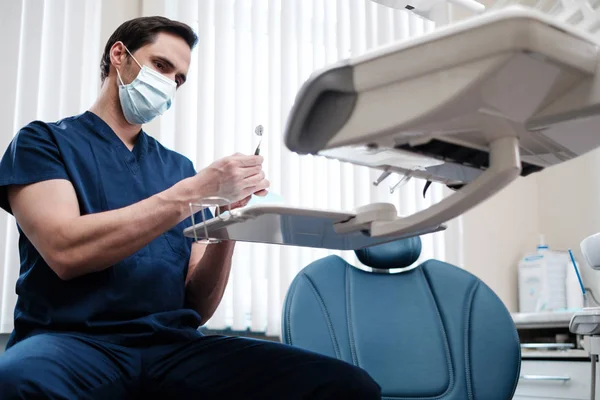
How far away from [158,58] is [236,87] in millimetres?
822

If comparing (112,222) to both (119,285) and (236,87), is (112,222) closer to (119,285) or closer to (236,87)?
(119,285)

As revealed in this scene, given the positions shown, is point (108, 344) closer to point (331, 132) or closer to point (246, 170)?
point (246, 170)

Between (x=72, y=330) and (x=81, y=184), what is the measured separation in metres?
0.31

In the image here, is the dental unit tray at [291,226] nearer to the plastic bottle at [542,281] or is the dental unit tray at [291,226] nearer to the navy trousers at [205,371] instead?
the navy trousers at [205,371]

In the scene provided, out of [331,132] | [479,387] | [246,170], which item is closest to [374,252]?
[479,387]

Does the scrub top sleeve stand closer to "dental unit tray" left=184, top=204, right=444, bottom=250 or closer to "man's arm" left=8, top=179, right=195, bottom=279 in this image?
"man's arm" left=8, top=179, right=195, bottom=279

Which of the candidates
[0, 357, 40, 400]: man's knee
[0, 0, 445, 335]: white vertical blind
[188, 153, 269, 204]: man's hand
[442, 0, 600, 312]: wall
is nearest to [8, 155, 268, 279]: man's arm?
[188, 153, 269, 204]: man's hand

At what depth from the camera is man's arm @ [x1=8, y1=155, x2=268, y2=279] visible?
1.24 metres

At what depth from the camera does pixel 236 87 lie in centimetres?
247

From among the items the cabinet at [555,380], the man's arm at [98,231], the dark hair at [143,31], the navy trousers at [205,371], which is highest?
the dark hair at [143,31]

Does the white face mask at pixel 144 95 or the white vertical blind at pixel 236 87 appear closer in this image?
the white face mask at pixel 144 95

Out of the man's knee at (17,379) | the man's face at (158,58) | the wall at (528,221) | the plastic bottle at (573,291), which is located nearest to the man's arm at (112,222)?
the man's knee at (17,379)

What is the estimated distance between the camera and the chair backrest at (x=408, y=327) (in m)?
1.62

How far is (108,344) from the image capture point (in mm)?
1254
